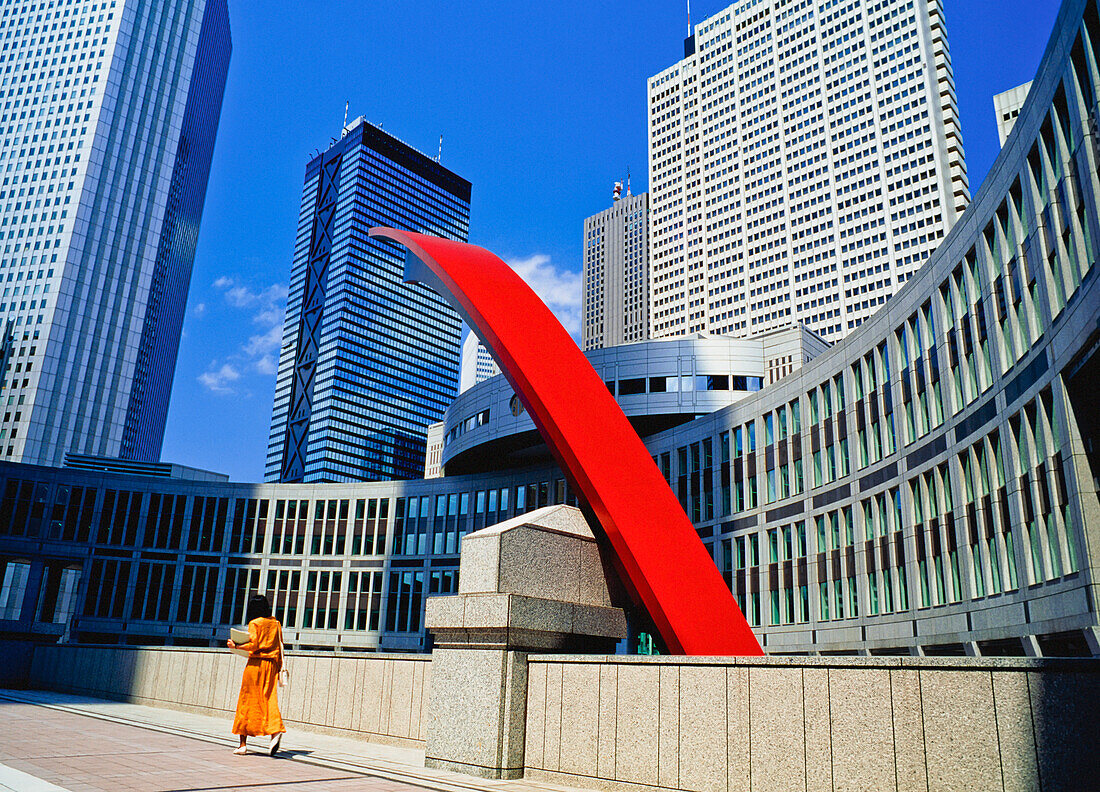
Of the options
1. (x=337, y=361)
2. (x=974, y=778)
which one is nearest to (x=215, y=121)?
(x=337, y=361)

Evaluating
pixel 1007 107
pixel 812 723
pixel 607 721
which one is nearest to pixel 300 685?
pixel 607 721

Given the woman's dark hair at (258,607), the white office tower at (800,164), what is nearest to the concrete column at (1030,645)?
the woman's dark hair at (258,607)

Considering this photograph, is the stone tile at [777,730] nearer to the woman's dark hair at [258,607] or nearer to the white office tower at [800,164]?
the woman's dark hair at [258,607]

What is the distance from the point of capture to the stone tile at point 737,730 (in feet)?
24.7

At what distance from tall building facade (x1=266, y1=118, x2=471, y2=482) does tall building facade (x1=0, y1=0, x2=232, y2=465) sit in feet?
123

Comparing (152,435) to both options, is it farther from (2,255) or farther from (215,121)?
(215,121)

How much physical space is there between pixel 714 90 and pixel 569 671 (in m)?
148

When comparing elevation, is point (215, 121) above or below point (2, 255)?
above

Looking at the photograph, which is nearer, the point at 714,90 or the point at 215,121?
the point at 714,90

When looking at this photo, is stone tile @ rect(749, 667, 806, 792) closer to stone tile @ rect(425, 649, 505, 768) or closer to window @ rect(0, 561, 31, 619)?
stone tile @ rect(425, 649, 505, 768)

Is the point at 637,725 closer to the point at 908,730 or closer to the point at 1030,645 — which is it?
the point at 908,730

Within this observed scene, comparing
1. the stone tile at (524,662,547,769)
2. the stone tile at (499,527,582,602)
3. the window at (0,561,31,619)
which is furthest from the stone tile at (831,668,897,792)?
the window at (0,561,31,619)

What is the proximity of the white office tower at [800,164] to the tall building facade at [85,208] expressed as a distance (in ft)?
285

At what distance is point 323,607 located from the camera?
57.5m
